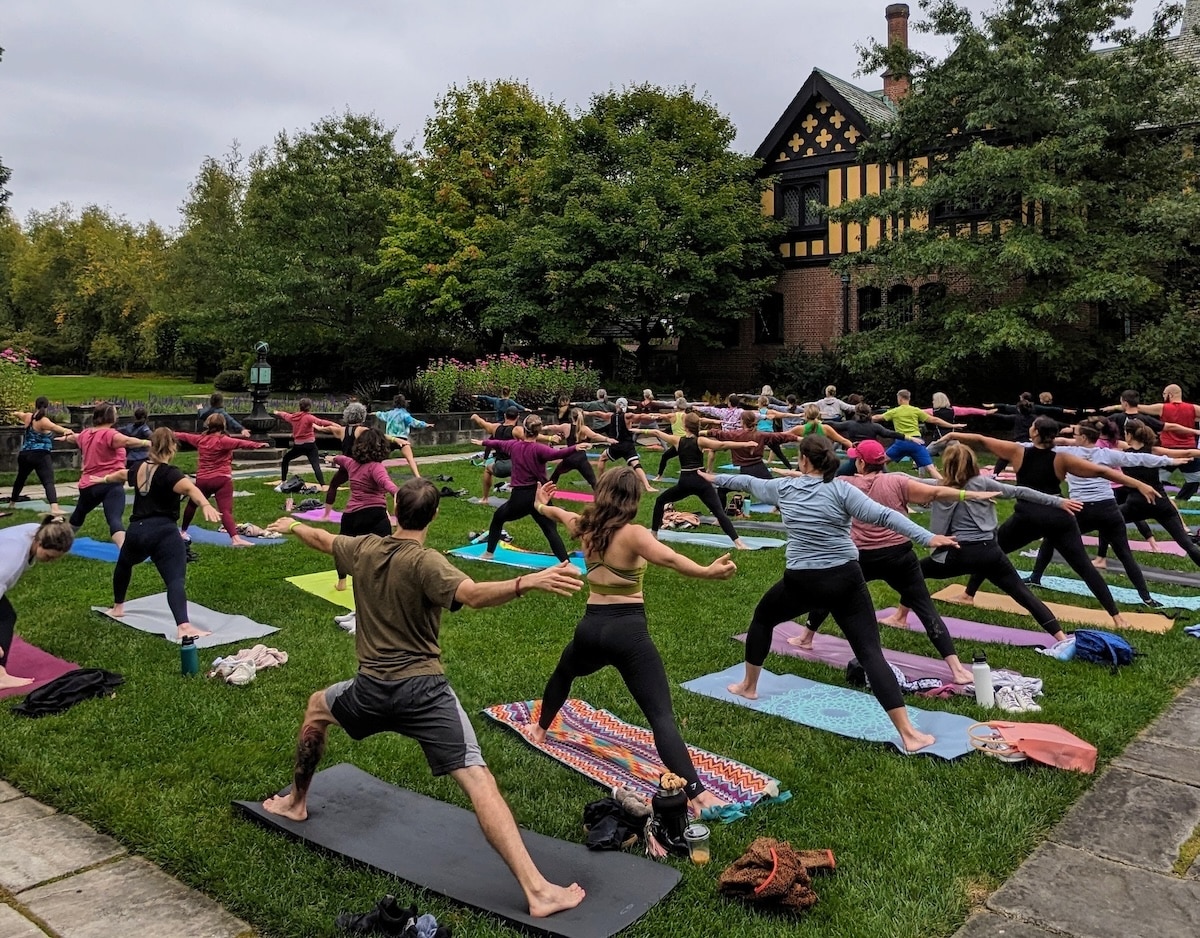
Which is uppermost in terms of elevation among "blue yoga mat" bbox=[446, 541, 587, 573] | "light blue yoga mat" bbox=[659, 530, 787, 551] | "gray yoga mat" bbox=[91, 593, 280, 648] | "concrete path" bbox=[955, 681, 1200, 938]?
"gray yoga mat" bbox=[91, 593, 280, 648]

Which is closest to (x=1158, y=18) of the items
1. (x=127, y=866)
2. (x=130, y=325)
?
(x=127, y=866)

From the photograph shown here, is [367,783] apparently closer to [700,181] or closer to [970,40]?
[970,40]

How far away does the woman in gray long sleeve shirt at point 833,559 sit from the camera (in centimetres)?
538

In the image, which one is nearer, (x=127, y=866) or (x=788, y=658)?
(x=127, y=866)

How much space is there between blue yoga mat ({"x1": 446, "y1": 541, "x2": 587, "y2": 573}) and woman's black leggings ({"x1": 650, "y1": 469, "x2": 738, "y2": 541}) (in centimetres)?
140

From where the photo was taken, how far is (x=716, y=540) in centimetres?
1208

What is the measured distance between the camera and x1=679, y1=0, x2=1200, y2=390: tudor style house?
27953 mm

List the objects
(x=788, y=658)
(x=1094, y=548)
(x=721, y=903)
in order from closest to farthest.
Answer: (x=721, y=903) < (x=788, y=658) < (x=1094, y=548)

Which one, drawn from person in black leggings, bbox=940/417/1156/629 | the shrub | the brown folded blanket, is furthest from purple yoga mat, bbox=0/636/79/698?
the shrub

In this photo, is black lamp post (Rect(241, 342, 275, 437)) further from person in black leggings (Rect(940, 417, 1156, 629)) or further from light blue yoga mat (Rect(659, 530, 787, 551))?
person in black leggings (Rect(940, 417, 1156, 629))

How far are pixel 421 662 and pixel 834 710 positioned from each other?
11.1 feet

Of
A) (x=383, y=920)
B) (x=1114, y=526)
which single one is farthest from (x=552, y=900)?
(x=1114, y=526)

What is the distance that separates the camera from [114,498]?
9867 millimetres

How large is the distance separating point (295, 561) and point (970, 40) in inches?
810
